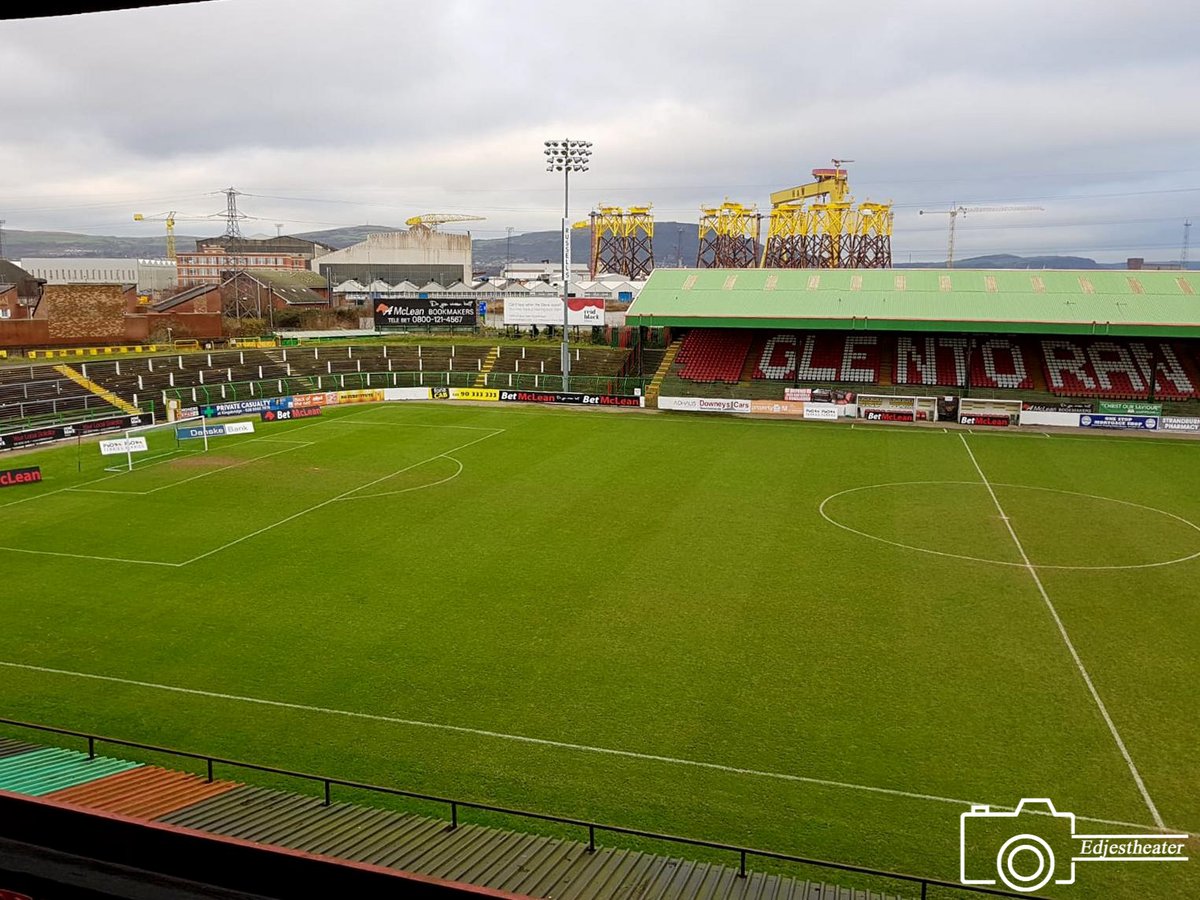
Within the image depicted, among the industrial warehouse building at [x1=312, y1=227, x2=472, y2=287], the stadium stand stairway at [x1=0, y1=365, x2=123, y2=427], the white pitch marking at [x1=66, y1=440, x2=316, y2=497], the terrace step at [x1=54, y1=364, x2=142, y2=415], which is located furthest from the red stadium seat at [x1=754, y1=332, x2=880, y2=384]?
the industrial warehouse building at [x1=312, y1=227, x2=472, y2=287]

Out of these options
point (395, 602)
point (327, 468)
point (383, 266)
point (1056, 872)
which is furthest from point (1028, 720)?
point (383, 266)

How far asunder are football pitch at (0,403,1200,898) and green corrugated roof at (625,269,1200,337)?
14.9 metres

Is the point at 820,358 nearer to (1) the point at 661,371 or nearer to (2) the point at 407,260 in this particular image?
(1) the point at 661,371

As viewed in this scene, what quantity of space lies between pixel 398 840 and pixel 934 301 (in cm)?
4784

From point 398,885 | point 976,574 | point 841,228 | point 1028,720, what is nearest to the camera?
point 398,885

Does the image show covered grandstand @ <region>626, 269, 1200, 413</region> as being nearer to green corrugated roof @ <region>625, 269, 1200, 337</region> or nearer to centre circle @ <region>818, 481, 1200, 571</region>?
green corrugated roof @ <region>625, 269, 1200, 337</region>

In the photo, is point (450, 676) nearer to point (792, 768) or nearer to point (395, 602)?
point (395, 602)

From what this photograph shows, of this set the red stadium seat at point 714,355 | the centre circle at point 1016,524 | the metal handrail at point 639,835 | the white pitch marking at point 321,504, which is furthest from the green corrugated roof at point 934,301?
the metal handrail at point 639,835

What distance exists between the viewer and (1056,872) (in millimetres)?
11250

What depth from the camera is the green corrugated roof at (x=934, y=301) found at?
153 feet

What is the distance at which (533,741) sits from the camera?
47.8ft

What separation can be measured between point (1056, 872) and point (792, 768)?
3.77 meters

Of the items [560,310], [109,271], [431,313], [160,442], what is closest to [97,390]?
[160,442]

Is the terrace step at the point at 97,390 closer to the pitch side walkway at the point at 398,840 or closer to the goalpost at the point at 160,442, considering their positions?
the goalpost at the point at 160,442
